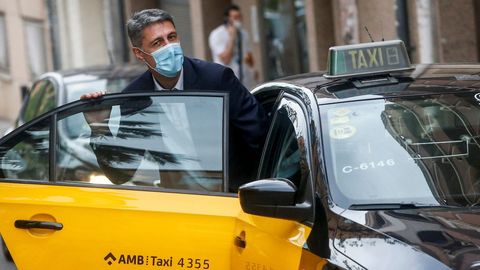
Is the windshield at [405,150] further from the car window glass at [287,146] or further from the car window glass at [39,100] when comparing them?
the car window glass at [39,100]

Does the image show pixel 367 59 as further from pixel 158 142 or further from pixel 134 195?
pixel 134 195

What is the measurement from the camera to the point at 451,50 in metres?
13.6

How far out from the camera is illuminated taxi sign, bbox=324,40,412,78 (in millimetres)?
5285

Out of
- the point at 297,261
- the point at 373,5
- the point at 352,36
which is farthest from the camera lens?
the point at 373,5

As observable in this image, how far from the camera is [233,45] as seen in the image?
1535cm

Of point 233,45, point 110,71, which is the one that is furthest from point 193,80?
point 233,45

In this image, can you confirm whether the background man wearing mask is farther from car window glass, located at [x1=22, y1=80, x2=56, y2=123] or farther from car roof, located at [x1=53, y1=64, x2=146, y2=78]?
car window glass, located at [x1=22, y1=80, x2=56, y2=123]

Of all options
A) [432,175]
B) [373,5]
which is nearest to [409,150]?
[432,175]

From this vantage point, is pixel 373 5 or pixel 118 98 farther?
pixel 373 5

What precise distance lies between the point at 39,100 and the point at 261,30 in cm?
791

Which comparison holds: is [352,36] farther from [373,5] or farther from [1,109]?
[1,109]

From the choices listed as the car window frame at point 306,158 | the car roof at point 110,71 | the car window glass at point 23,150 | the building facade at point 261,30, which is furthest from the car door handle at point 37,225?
the car roof at point 110,71

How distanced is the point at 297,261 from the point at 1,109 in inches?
904

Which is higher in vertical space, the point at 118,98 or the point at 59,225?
the point at 118,98
